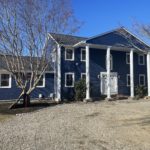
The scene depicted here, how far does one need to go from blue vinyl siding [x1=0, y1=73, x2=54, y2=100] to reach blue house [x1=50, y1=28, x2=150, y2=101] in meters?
0.78

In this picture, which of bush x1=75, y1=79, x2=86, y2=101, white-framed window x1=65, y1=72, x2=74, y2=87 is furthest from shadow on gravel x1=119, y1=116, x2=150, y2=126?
white-framed window x1=65, y1=72, x2=74, y2=87

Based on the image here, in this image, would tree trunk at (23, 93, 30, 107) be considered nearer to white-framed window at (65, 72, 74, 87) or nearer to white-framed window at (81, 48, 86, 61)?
white-framed window at (65, 72, 74, 87)

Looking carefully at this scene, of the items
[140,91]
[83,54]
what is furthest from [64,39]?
[140,91]

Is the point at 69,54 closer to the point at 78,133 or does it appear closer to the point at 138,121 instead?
the point at 138,121

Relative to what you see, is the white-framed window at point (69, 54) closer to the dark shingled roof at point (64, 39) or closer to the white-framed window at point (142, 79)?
the dark shingled roof at point (64, 39)

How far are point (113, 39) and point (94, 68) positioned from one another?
3.40 metres

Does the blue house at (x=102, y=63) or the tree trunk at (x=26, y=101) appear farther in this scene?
the blue house at (x=102, y=63)

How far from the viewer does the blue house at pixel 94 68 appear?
25266mm

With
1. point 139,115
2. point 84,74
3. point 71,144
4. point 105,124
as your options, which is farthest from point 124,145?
point 84,74

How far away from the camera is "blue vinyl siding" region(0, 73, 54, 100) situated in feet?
81.9

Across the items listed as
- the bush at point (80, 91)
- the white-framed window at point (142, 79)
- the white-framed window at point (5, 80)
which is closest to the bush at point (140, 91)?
the white-framed window at point (142, 79)

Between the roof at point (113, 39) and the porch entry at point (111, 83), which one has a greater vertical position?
the roof at point (113, 39)

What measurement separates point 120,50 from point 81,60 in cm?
466

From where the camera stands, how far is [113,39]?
89.5ft
